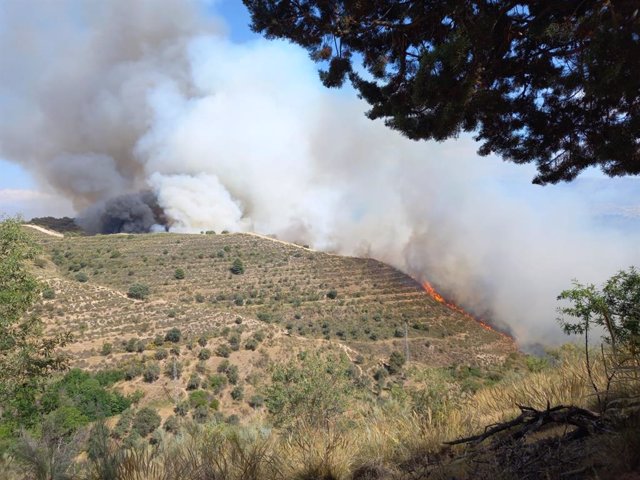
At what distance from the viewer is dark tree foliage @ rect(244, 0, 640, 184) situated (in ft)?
12.6

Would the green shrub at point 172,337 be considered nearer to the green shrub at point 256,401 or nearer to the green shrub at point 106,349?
the green shrub at point 106,349

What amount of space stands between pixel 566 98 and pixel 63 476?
635cm

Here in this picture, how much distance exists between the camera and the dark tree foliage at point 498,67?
3848 mm

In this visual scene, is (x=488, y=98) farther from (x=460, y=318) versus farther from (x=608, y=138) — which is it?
(x=460, y=318)

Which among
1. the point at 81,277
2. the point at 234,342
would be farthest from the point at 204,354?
the point at 81,277

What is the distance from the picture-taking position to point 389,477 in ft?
11.0

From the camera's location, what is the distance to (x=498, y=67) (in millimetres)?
4891

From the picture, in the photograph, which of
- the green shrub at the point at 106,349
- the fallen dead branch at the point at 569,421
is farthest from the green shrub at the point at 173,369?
the fallen dead branch at the point at 569,421

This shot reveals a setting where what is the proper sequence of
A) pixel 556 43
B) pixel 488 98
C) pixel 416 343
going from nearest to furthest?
pixel 556 43, pixel 488 98, pixel 416 343

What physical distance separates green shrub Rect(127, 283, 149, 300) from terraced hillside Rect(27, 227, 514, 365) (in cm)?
53

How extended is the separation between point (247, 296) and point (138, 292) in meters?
9.58

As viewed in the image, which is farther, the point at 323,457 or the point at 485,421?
the point at 485,421

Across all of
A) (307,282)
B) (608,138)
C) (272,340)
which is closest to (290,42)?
(608,138)

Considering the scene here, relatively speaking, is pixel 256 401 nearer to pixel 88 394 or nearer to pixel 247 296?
pixel 88 394
